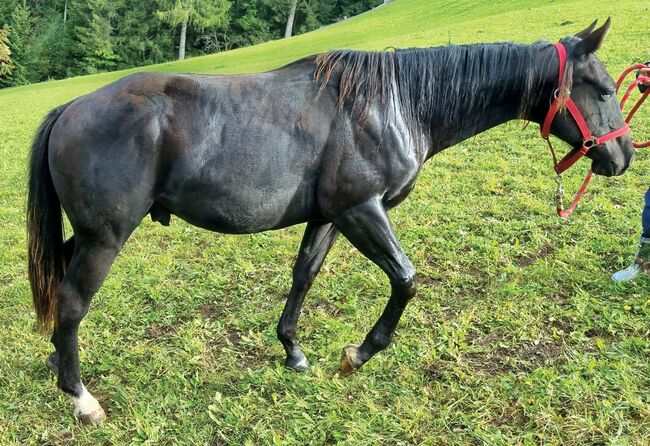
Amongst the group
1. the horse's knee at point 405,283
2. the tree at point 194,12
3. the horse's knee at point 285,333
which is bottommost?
the tree at point 194,12

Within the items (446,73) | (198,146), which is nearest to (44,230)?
(198,146)

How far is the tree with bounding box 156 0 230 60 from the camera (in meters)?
36.8

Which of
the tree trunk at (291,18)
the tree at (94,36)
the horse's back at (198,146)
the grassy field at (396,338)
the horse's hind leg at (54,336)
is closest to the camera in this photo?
the horse's back at (198,146)

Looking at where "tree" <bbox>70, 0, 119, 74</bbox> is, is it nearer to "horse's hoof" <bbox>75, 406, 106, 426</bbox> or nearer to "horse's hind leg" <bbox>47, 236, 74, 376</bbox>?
"horse's hind leg" <bbox>47, 236, 74, 376</bbox>

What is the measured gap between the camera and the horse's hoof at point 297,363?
10.7 ft

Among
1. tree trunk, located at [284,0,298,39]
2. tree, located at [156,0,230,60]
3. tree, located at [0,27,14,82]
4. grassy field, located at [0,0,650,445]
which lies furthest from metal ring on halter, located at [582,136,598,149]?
tree trunk, located at [284,0,298,39]

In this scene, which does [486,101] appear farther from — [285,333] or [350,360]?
[285,333]

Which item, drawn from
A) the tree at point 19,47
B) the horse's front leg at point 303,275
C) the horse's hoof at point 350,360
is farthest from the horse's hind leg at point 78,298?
the tree at point 19,47

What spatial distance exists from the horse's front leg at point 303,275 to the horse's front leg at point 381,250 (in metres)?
0.46

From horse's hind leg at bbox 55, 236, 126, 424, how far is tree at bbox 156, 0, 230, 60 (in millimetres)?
38231

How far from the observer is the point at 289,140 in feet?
8.46

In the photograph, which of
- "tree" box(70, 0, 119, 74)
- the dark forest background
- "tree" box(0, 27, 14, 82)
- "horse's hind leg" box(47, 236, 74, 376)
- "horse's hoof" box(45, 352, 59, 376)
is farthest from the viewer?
"tree" box(70, 0, 119, 74)

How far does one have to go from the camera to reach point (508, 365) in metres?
3.12

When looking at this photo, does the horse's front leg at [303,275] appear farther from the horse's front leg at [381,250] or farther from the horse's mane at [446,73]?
the horse's mane at [446,73]
